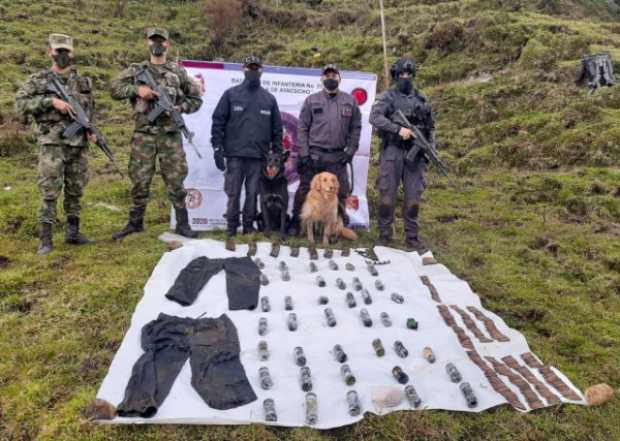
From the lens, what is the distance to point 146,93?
724cm

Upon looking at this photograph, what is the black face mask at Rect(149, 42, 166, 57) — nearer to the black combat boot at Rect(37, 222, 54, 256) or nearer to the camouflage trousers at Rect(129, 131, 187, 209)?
the camouflage trousers at Rect(129, 131, 187, 209)

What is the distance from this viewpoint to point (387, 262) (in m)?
7.31

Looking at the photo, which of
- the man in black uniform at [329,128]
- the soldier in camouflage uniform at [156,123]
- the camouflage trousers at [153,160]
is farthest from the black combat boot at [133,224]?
the man in black uniform at [329,128]

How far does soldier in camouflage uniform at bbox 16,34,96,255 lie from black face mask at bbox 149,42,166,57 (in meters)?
1.11

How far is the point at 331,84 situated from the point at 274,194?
6.86ft

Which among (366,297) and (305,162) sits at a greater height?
(305,162)

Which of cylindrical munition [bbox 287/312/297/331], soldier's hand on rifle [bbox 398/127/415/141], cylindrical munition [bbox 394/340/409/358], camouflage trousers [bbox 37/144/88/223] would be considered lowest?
cylindrical munition [bbox 394/340/409/358]

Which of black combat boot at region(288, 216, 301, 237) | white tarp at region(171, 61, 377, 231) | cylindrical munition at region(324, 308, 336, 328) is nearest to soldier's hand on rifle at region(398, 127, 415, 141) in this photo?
white tarp at region(171, 61, 377, 231)

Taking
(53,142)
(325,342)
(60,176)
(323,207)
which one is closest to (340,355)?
(325,342)

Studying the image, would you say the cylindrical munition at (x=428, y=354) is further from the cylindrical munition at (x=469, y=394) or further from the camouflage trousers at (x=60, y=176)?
the camouflage trousers at (x=60, y=176)

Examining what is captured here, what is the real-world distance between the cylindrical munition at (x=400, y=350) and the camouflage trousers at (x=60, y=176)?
5.31 meters

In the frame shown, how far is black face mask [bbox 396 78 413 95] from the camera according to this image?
311 inches

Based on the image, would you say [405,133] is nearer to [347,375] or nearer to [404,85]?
[404,85]

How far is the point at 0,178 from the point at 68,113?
557 centimetres
